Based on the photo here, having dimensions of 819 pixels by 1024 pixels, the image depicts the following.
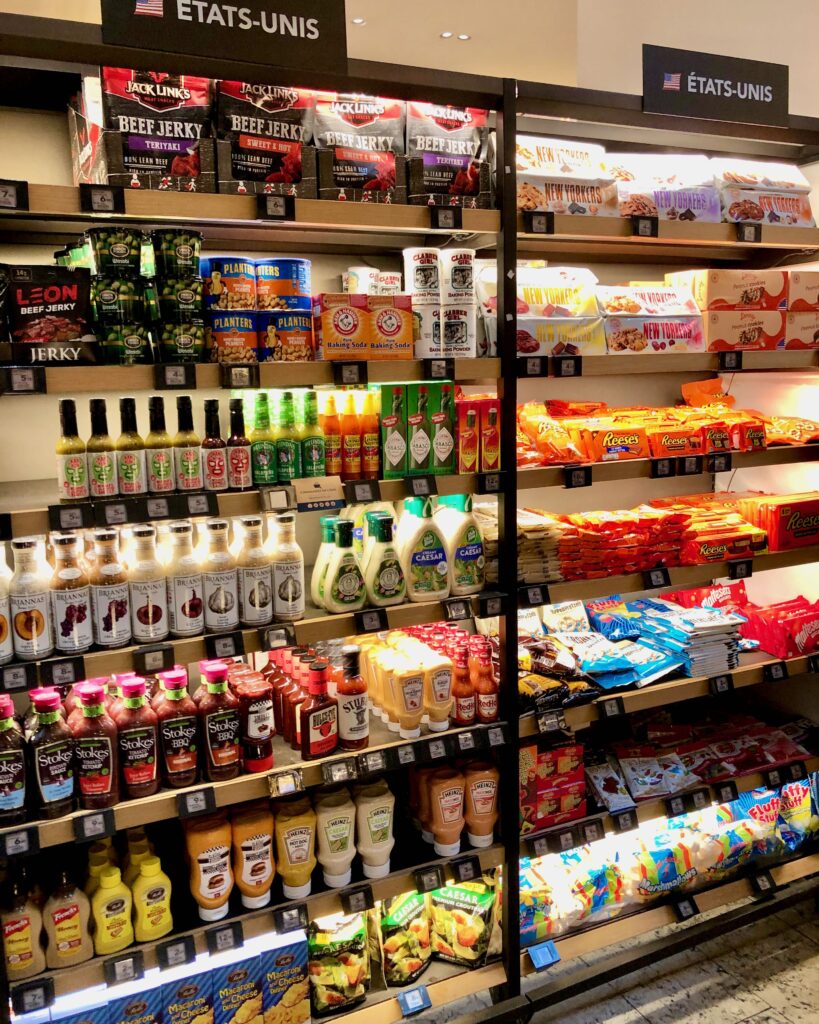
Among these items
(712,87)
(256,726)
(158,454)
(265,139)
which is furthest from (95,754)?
(712,87)

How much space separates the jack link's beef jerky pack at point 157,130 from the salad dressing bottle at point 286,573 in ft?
2.91

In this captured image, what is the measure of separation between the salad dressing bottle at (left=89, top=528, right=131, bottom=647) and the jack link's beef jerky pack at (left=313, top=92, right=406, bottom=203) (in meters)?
1.07

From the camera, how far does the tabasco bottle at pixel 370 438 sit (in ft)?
7.63

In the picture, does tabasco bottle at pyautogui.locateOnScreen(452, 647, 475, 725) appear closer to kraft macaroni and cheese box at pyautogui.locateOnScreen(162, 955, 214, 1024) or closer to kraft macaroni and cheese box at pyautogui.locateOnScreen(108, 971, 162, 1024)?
kraft macaroni and cheese box at pyautogui.locateOnScreen(162, 955, 214, 1024)

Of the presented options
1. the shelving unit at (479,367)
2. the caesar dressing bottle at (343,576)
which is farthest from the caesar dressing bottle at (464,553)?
the caesar dressing bottle at (343,576)

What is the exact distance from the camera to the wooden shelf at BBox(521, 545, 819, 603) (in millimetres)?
2613

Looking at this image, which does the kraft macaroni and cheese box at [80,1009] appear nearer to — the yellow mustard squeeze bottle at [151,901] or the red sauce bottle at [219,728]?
the yellow mustard squeeze bottle at [151,901]

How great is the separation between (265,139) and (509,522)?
123 cm

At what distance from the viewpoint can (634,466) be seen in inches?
106

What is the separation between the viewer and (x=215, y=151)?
2039mm

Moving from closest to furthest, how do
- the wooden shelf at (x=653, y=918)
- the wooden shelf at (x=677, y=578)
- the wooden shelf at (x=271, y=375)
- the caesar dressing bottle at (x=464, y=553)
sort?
1. the wooden shelf at (x=271, y=375)
2. the caesar dressing bottle at (x=464, y=553)
3. the wooden shelf at (x=677, y=578)
4. the wooden shelf at (x=653, y=918)

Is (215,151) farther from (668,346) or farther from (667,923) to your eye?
(667,923)

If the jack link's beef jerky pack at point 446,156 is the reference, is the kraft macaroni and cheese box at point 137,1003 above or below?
below

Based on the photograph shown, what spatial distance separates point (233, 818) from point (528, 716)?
0.94 metres
